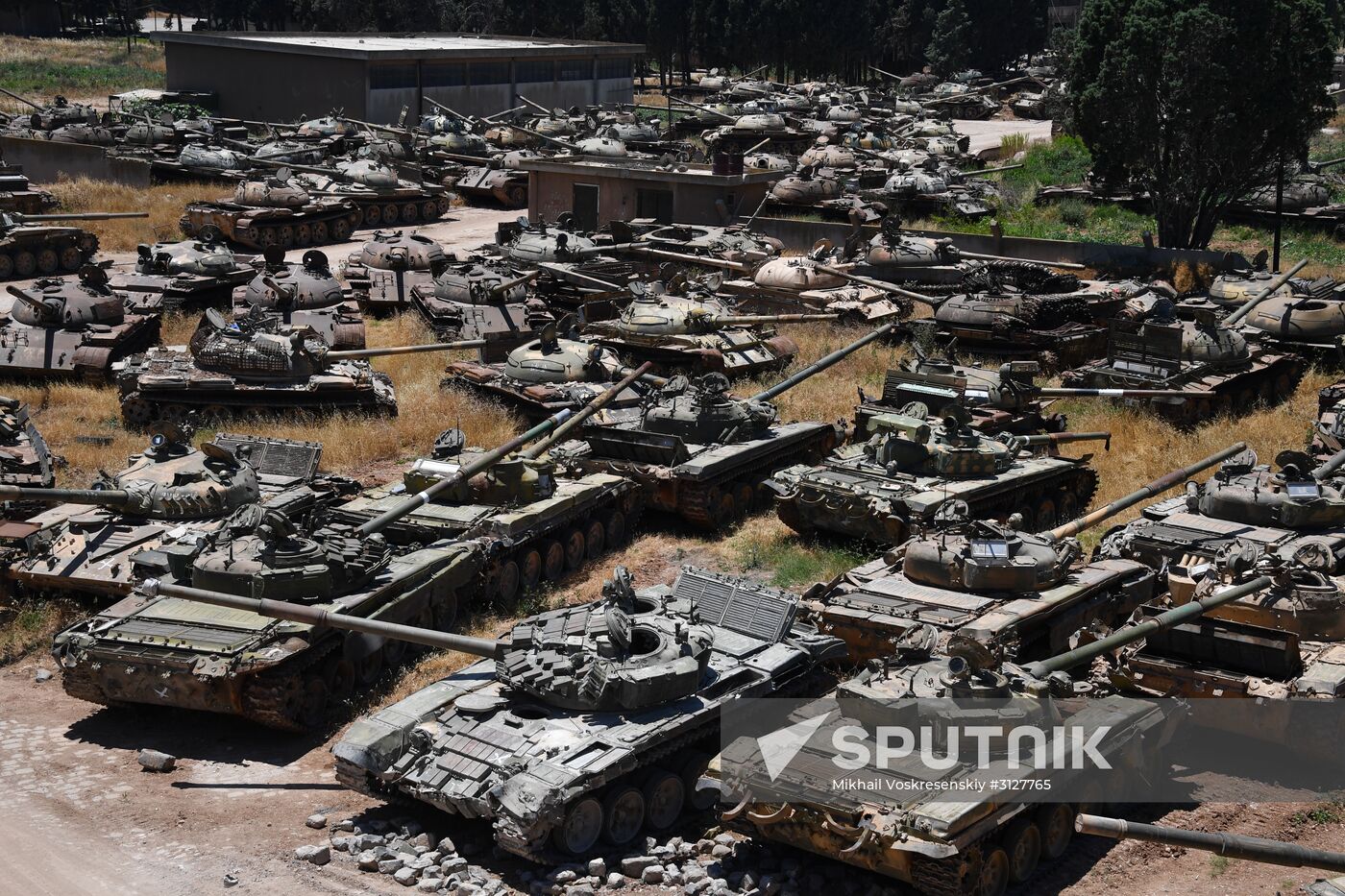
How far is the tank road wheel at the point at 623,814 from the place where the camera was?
12547 millimetres

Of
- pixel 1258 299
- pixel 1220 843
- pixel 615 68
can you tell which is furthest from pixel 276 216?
pixel 615 68

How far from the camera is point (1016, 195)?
46250 mm

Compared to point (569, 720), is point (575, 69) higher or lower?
higher

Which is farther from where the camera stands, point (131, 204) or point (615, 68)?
point (615, 68)

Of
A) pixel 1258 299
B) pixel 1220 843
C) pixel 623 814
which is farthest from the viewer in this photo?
pixel 1258 299

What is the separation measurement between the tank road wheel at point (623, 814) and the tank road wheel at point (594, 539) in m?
6.88

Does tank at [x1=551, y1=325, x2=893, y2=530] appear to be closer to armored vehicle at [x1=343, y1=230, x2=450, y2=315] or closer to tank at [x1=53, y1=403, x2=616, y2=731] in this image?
tank at [x1=53, y1=403, x2=616, y2=731]

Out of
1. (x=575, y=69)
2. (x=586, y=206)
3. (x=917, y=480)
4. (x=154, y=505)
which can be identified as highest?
(x=575, y=69)

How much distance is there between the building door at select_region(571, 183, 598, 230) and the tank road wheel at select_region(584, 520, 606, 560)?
69.8 feet

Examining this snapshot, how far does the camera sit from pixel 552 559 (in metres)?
18.8

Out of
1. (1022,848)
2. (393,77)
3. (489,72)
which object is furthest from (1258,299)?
(489,72)

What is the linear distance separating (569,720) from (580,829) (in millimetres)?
925

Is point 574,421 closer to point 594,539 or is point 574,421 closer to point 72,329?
point 594,539

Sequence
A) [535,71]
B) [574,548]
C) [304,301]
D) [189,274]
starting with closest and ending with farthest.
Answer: [574,548] < [304,301] < [189,274] < [535,71]
